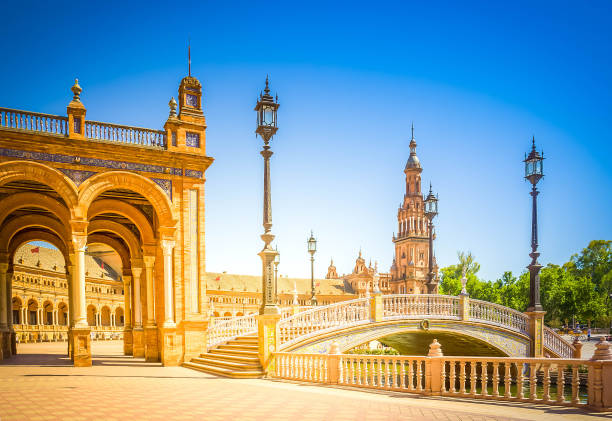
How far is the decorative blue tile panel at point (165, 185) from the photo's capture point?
59.9 feet

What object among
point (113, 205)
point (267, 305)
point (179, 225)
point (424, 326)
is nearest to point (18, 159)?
point (113, 205)

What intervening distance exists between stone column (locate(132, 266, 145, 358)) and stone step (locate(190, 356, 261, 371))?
19.6ft

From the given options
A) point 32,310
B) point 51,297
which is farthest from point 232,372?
point 51,297

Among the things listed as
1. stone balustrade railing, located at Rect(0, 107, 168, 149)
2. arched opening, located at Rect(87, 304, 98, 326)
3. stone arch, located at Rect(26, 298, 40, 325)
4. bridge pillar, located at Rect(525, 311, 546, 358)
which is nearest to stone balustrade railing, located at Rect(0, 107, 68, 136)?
stone balustrade railing, located at Rect(0, 107, 168, 149)

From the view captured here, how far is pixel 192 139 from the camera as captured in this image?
1919 centimetres

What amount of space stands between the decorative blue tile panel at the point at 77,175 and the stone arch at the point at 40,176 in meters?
0.15

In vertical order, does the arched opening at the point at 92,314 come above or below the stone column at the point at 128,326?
below

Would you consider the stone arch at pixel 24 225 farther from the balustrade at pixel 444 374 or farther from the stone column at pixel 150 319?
the balustrade at pixel 444 374

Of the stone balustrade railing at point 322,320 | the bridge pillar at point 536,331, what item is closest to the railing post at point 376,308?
the stone balustrade railing at point 322,320

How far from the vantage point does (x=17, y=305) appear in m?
51.7

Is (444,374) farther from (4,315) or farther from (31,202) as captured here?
(4,315)

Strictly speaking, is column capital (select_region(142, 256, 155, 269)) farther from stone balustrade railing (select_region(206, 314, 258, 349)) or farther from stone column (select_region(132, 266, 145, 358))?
stone balustrade railing (select_region(206, 314, 258, 349))

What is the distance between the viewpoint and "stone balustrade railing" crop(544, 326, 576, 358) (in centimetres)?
2259

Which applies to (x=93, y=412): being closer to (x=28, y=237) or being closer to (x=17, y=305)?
(x=28, y=237)
